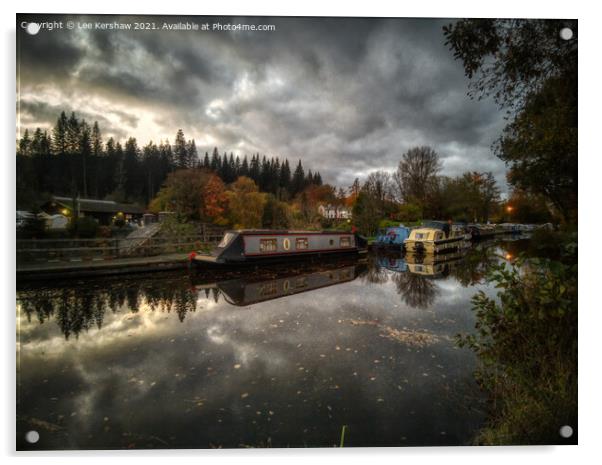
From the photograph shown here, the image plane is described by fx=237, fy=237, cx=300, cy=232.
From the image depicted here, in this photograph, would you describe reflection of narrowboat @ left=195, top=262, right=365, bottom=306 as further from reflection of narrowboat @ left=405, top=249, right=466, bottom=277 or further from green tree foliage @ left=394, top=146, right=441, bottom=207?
green tree foliage @ left=394, top=146, right=441, bottom=207

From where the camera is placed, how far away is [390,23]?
3.10 metres

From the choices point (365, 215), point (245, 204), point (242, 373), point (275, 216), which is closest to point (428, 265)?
point (365, 215)

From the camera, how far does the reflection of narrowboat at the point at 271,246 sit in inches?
345

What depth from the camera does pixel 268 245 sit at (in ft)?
32.1

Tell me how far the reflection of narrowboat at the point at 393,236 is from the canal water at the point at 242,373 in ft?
30.9

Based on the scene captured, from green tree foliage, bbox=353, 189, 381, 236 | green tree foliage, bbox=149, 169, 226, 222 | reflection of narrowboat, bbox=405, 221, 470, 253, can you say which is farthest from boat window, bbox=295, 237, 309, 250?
green tree foliage, bbox=149, 169, 226, 222

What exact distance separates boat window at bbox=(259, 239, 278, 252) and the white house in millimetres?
10062

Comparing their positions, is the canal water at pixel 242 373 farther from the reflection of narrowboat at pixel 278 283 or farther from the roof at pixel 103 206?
the roof at pixel 103 206

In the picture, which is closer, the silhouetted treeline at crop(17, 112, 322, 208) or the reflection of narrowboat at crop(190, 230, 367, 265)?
the silhouetted treeline at crop(17, 112, 322, 208)

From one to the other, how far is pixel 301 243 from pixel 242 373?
8.14 meters

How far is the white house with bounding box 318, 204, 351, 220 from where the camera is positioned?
776 inches

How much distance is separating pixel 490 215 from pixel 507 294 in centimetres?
536

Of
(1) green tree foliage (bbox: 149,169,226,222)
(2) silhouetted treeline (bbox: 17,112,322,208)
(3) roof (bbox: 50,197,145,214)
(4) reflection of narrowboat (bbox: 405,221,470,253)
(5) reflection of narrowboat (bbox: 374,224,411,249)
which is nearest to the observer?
(2) silhouetted treeline (bbox: 17,112,322,208)

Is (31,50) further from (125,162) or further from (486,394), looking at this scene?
(486,394)
